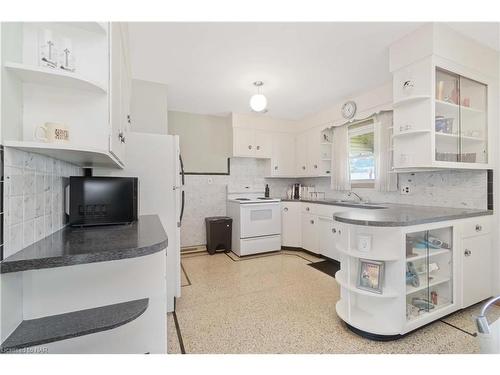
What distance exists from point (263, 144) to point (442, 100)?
2549 mm

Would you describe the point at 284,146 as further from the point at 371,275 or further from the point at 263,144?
the point at 371,275

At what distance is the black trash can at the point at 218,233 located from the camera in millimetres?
3641

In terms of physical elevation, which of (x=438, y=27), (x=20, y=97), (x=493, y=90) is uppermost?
(x=438, y=27)

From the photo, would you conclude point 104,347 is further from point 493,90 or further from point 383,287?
point 493,90

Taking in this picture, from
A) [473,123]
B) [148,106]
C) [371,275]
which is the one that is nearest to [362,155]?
[473,123]

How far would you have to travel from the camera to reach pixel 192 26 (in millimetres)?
1782

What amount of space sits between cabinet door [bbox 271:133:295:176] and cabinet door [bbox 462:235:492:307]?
2.74 meters

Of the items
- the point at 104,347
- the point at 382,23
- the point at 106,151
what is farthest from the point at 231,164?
the point at 104,347

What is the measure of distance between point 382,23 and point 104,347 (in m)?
2.62

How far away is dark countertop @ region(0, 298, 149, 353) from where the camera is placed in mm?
730

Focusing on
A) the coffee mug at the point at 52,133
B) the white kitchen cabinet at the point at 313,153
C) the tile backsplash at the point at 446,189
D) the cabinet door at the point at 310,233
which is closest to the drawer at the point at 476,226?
the tile backsplash at the point at 446,189

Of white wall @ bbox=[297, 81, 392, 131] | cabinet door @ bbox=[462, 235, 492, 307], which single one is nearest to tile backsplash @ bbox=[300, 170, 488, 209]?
cabinet door @ bbox=[462, 235, 492, 307]

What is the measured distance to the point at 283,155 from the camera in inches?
168

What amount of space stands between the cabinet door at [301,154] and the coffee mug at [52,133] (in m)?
3.60
